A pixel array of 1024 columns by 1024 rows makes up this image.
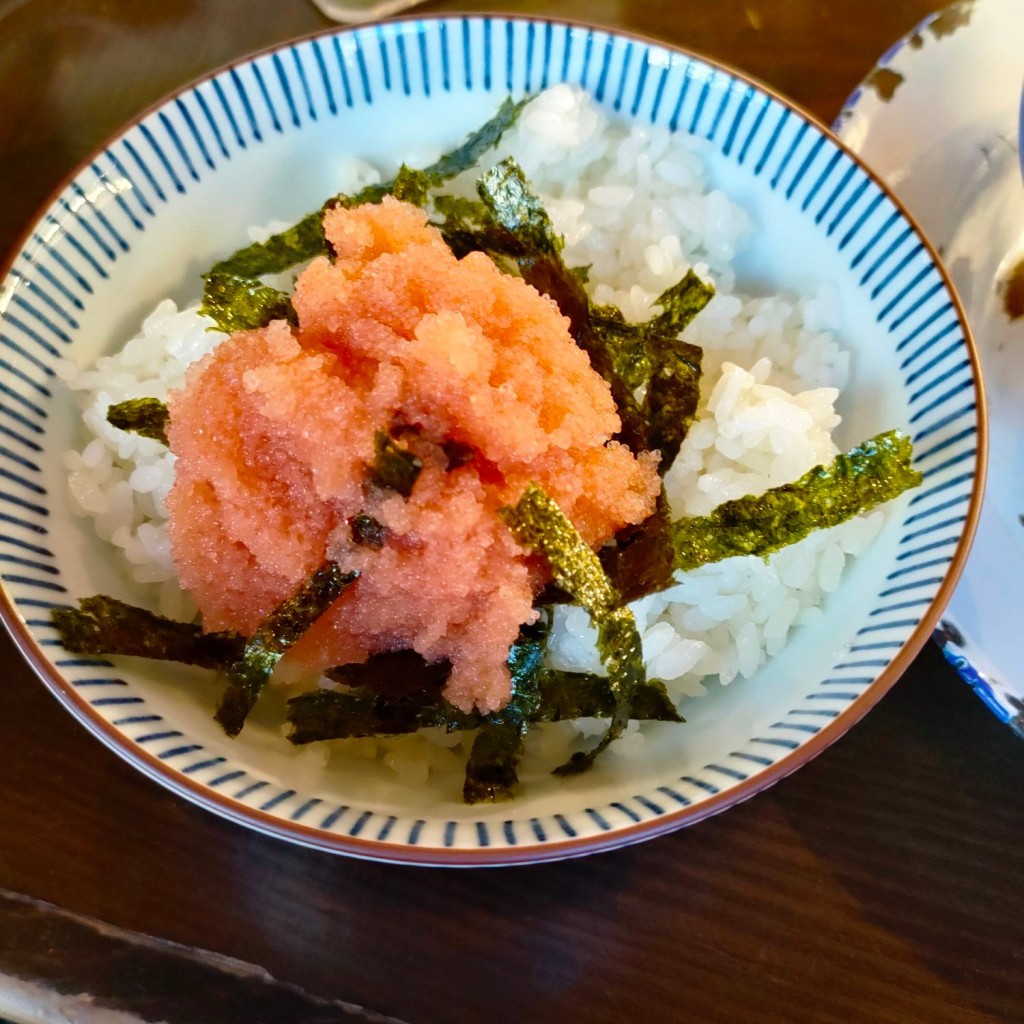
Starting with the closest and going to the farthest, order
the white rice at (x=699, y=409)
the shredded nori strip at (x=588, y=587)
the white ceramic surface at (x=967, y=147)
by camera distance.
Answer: the shredded nori strip at (x=588, y=587), the white rice at (x=699, y=409), the white ceramic surface at (x=967, y=147)

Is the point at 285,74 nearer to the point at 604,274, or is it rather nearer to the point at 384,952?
the point at 604,274

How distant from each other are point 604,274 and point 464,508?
2.39 ft

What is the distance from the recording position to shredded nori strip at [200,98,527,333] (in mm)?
1298

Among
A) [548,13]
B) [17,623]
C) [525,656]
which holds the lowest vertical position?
[17,623]

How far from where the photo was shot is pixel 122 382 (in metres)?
1.41

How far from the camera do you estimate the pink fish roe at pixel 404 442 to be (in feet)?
3.46

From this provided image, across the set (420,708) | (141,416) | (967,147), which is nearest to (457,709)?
(420,708)

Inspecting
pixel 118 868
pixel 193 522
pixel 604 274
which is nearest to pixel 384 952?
pixel 118 868

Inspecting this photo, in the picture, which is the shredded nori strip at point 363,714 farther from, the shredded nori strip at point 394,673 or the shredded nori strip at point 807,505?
the shredded nori strip at point 807,505

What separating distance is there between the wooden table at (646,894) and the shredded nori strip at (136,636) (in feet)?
0.90

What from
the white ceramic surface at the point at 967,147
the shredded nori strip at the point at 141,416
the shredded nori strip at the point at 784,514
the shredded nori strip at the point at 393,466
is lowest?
the shredded nori strip at the point at 141,416

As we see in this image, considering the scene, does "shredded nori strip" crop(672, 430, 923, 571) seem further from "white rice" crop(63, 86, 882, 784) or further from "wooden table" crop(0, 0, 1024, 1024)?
"wooden table" crop(0, 0, 1024, 1024)

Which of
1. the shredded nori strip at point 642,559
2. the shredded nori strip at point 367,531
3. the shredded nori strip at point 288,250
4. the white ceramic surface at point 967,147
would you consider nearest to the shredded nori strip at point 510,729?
the shredded nori strip at point 642,559

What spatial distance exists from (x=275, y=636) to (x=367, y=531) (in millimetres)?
184
